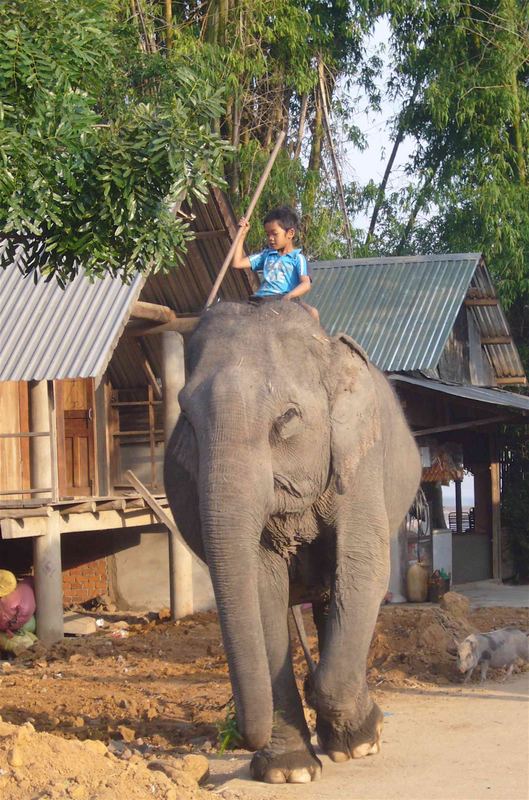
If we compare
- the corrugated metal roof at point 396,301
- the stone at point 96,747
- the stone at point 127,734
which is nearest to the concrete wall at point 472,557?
the corrugated metal roof at point 396,301

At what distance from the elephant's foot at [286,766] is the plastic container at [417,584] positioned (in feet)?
33.3

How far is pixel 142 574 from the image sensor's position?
56.7 ft

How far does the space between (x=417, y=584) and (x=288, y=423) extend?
1088 centimetres

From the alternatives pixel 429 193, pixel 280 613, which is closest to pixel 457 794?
pixel 280 613

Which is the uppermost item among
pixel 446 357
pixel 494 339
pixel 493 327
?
pixel 493 327

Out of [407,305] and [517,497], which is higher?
[407,305]

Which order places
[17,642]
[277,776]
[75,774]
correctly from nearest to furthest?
[75,774] < [277,776] < [17,642]

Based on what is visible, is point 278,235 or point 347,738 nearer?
point 347,738

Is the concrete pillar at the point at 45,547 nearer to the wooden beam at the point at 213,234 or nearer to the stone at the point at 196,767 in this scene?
the wooden beam at the point at 213,234

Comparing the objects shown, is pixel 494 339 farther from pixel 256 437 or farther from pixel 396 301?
pixel 256 437

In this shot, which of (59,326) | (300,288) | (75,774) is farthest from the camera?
(59,326)

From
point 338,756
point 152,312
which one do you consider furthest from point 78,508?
point 338,756

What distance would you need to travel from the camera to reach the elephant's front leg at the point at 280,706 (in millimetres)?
6891

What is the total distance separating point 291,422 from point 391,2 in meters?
20.6
